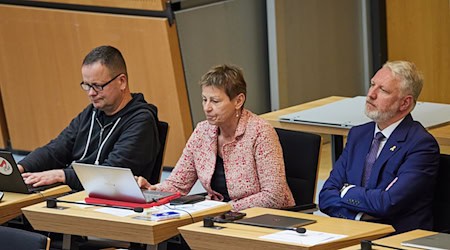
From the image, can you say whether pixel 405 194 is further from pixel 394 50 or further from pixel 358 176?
pixel 394 50

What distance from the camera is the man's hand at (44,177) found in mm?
5695

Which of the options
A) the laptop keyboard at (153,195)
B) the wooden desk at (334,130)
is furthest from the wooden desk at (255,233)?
the wooden desk at (334,130)

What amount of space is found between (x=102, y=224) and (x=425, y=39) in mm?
5320

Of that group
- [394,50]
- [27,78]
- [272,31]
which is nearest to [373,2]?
[394,50]

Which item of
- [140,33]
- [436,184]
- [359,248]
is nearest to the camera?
[359,248]

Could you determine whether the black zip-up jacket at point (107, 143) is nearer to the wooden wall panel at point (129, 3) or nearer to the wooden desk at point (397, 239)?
the wooden desk at point (397, 239)

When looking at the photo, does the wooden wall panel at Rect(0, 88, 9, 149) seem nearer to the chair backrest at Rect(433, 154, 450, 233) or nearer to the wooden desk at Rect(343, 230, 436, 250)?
the chair backrest at Rect(433, 154, 450, 233)

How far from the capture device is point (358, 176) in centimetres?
516

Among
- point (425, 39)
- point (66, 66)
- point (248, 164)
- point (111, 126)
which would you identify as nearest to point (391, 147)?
point (248, 164)

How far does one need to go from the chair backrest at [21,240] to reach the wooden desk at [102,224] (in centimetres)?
61

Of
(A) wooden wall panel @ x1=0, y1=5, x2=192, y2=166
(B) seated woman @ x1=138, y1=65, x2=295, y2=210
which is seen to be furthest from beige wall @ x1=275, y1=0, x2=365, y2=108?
(B) seated woman @ x1=138, y1=65, x2=295, y2=210

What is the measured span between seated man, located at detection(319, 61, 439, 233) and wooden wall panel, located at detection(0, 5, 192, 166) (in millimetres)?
3337

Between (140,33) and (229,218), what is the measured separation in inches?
153

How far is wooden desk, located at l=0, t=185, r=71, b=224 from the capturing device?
5.30 metres
